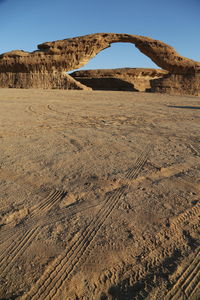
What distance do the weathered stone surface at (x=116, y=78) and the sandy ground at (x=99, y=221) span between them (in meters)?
17.0

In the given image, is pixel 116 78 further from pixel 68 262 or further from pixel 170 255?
pixel 68 262

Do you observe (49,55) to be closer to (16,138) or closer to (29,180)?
(16,138)

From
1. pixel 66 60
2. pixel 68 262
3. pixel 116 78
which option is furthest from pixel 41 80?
pixel 68 262

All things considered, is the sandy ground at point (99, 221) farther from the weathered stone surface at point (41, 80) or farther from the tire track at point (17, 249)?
the weathered stone surface at point (41, 80)

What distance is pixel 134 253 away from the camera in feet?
4.74

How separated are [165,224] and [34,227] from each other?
97 cm

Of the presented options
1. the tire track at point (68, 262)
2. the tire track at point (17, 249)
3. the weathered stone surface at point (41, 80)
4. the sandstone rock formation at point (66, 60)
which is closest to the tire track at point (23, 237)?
the tire track at point (17, 249)

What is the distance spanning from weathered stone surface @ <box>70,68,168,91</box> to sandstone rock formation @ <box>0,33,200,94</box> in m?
3.64

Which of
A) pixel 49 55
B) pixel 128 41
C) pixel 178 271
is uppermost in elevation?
pixel 128 41

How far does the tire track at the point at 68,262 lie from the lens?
1.20 meters

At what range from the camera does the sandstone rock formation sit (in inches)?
613

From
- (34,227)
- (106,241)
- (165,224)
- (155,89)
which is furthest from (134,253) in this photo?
(155,89)

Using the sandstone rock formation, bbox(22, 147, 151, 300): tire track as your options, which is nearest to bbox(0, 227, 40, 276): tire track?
bbox(22, 147, 151, 300): tire track

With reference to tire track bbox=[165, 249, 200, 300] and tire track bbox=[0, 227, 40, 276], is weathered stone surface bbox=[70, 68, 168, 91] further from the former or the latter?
tire track bbox=[165, 249, 200, 300]
